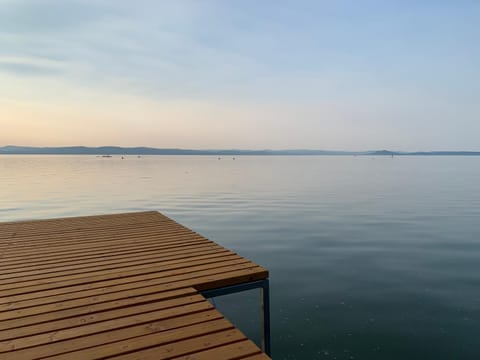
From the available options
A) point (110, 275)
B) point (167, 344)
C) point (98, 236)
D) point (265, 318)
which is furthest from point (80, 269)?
point (265, 318)

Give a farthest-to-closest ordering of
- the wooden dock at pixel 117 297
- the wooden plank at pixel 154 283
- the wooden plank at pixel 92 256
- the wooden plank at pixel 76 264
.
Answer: the wooden plank at pixel 92 256 → the wooden plank at pixel 76 264 → the wooden plank at pixel 154 283 → the wooden dock at pixel 117 297

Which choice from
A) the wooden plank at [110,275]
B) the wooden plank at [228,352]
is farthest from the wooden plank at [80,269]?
the wooden plank at [228,352]

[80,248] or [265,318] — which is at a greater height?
[80,248]

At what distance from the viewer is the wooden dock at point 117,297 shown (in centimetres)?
280

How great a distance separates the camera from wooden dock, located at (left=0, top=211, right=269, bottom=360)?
110 inches

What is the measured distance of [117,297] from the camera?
3875mm

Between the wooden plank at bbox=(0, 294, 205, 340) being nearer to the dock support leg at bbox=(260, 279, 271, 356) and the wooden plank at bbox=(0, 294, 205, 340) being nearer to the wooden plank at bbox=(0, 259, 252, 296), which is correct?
the wooden plank at bbox=(0, 259, 252, 296)

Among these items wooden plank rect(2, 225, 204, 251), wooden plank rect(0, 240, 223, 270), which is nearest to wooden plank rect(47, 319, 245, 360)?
wooden plank rect(0, 240, 223, 270)

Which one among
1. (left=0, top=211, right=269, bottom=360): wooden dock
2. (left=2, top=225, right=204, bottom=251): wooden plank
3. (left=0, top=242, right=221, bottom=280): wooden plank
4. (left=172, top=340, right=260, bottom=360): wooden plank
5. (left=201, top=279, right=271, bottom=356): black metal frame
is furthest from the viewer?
(left=2, top=225, right=204, bottom=251): wooden plank

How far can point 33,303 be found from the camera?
374 centimetres

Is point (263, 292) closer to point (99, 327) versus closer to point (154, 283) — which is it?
point (154, 283)

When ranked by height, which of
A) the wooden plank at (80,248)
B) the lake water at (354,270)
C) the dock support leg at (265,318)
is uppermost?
the wooden plank at (80,248)

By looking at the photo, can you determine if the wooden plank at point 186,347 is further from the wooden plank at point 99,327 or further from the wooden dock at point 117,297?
the wooden plank at point 99,327

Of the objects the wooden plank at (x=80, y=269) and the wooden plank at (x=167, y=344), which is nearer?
the wooden plank at (x=167, y=344)
